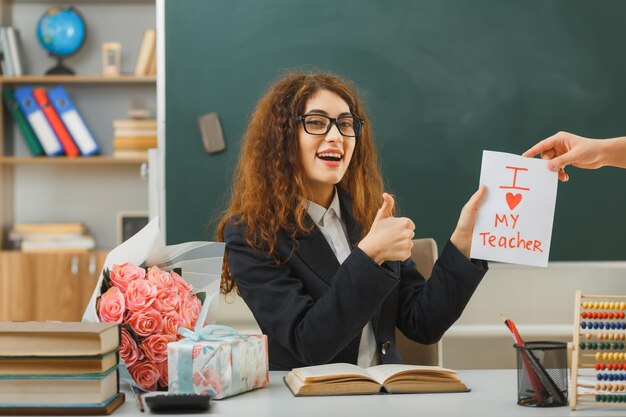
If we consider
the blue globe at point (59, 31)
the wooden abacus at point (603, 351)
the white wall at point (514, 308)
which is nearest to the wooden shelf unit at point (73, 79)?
the blue globe at point (59, 31)

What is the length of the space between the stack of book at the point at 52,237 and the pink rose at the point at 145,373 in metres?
3.25

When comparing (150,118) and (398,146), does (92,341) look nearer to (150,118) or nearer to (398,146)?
(398,146)

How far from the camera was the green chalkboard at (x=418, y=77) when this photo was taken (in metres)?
3.62

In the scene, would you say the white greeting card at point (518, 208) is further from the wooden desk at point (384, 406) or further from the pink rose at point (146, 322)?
the pink rose at point (146, 322)

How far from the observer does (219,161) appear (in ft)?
11.9

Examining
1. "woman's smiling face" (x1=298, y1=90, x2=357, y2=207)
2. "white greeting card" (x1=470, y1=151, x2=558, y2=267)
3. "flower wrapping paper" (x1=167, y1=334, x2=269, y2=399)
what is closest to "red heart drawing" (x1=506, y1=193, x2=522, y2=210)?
"white greeting card" (x1=470, y1=151, x2=558, y2=267)

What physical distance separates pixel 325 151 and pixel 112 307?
693mm

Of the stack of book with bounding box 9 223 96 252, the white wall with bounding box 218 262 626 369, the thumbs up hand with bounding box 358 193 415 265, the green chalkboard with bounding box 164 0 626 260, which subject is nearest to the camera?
the thumbs up hand with bounding box 358 193 415 265

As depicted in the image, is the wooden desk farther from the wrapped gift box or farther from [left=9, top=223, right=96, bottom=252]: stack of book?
[left=9, top=223, right=96, bottom=252]: stack of book

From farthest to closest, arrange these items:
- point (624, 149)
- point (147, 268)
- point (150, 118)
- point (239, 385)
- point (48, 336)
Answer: point (150, 118) → point (624, 149) → point (147, 268) → point (239, 385) → point (48, 336)

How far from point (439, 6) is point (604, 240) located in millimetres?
1193

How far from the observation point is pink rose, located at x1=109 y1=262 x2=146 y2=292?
156 centimetres

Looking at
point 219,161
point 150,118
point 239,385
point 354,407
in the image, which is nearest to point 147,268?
point 239,385

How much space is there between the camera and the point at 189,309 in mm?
1580
